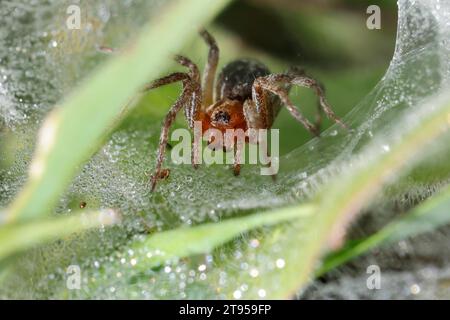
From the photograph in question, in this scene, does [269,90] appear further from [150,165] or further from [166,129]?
[150,165]

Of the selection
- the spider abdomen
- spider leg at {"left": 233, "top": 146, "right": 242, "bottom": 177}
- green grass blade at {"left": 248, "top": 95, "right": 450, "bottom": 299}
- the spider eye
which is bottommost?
green grass blade at {"left": 248, "top": 95, "right": 450, "bottom": 299}

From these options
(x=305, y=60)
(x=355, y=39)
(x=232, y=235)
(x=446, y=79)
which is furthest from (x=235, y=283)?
(x=355, y=39)

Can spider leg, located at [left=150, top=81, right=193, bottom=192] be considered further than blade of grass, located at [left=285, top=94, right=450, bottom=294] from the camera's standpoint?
Yes

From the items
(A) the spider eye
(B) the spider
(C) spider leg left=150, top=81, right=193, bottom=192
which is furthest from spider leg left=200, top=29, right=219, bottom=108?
(C) spider leg left=150, top=81, right=193, bottom=192

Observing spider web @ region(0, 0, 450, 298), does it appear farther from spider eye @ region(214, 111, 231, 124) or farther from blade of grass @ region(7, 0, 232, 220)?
blade of grass @ region(7, 0, 232, 220)

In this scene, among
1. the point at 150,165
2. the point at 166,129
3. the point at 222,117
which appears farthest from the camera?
the point at 222,117

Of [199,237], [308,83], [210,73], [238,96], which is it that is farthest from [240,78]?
[199,237]
